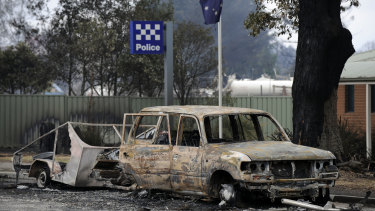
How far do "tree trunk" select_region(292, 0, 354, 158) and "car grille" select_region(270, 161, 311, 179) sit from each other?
641 centimetres

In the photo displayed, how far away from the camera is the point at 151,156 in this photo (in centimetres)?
1278

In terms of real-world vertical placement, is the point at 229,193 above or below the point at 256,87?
below

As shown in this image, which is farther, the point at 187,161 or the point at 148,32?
the point at 148,32

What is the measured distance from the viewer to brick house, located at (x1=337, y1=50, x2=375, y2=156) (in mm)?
20266

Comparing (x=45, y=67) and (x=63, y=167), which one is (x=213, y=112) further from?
(x=45, y=67)

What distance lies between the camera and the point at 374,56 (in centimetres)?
2427

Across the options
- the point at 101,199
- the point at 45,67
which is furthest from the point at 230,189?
the point at 45,67

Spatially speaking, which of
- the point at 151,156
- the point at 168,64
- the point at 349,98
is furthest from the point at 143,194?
the point at 349,98

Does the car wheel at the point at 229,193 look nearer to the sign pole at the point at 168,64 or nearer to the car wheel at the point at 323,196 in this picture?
the car wheel at the point at 323,196

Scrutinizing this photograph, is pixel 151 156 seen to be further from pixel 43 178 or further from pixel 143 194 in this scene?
pixel 43 178

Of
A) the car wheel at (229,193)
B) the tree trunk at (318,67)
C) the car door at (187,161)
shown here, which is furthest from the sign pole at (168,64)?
the car wheel at (229,193)

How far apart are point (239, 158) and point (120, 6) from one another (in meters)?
30.2

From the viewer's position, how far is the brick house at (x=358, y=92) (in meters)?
20.3

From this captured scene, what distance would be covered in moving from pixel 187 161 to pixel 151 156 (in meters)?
0.88
